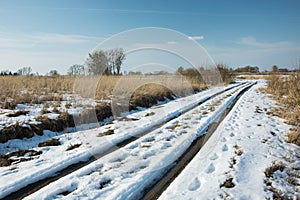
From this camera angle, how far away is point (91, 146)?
205 inches

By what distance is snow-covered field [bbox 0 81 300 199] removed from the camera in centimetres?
327

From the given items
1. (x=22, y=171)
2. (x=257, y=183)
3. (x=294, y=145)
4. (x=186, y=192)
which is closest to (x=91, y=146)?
(x=22, y=171)

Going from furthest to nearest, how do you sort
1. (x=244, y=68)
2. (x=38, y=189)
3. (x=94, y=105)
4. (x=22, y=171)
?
(x=244, y=68)
(x=94, y=105)
(x=22, y=171)
(x=38, y=189)

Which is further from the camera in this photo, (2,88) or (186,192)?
(2,88)

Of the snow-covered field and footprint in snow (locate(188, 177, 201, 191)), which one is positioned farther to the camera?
footprint in snow (locate(188, 177, 201, 191))

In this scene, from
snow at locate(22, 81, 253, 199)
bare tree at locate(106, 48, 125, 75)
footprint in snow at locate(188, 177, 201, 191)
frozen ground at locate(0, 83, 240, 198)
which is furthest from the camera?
bare tree at locate(106, 48, 125, 75)

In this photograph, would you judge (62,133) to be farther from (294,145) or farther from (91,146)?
(294,145)

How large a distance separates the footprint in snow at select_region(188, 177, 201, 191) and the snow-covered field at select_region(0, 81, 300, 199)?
0.02 meters

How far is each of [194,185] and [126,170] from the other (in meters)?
1.27

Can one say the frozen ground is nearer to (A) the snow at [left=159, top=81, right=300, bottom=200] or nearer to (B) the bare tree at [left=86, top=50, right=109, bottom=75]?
(A) the snow at [left=159, top=81, right=300, bottom=200]

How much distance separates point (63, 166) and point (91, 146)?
1113 millimetres

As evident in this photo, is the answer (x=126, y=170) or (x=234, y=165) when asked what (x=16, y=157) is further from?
(x=234, y=165)

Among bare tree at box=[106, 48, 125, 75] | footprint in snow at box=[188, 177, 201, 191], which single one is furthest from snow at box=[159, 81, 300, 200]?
bare tree at box=[106, 48, 125, 75]

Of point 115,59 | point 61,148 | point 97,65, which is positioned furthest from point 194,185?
point 97,65
